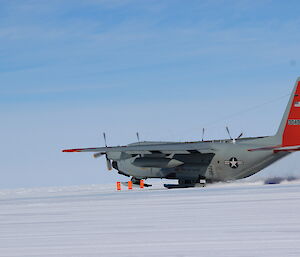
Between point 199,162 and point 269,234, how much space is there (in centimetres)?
3445

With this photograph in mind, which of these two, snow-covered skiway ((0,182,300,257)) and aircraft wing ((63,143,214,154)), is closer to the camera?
snow-covered skiway ((0,182,300,257))

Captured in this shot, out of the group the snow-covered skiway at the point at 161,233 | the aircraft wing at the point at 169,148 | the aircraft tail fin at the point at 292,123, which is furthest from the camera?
the aircraft wing at the point at 169,148

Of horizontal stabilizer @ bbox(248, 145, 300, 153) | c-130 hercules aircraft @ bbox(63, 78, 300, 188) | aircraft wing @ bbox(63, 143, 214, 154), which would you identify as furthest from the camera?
aircraft wing @ bbox(63, 143, 214, 154)

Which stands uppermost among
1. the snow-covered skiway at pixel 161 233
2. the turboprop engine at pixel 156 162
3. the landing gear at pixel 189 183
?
the turboprop engine at pixel 156 162

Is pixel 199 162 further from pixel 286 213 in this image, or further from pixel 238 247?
pixel 238 247

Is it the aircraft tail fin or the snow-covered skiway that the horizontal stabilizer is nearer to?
the aircraft tail fin

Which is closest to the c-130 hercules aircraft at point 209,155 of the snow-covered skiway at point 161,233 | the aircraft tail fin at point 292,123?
the aircraft tail fin at point 292,123

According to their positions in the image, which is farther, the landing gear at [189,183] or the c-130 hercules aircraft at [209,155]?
the landing gear at [189,183]

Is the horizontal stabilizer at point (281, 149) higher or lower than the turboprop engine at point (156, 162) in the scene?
lower

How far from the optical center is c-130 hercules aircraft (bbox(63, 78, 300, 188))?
137 ft

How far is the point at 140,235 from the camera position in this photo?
12.0 meters

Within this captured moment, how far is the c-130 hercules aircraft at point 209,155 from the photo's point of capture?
137 ft

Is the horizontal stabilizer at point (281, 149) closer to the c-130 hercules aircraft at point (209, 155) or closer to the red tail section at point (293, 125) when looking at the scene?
the c-130 hercules aircraft at point (209, 155)

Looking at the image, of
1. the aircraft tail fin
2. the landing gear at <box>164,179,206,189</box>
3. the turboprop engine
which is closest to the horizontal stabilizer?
the aircraft tail fin
